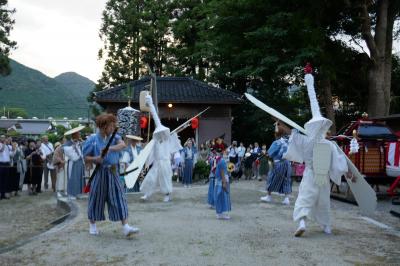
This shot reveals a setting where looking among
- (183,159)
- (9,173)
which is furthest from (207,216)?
(183,159)

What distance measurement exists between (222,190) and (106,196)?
9.07ft

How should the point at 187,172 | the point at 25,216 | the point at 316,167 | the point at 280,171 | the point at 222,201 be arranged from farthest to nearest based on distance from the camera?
the point at 187,172
the point at 280,171
the point at 25,216
the point at 222,201
the point at 316,167

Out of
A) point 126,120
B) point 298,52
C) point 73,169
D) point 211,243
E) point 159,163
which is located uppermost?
point 298,52

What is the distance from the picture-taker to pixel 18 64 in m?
87.6

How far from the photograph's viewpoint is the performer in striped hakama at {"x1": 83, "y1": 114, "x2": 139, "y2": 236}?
6.73m

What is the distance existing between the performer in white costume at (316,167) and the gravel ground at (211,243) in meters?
0.39

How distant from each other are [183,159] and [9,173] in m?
6.51

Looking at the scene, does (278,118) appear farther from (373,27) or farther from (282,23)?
(373,27)

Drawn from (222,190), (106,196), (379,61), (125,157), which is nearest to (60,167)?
(125,157)

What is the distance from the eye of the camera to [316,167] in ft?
23.7

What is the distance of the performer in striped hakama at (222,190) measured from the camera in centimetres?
871

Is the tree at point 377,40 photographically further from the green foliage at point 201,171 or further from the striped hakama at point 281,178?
the striped hakama at point 281,178

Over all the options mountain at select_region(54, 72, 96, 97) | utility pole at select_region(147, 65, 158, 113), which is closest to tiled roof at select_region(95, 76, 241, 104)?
utility pole at select_region(147, 65, 158, 113)

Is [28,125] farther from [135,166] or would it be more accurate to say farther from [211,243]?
[211,243]
